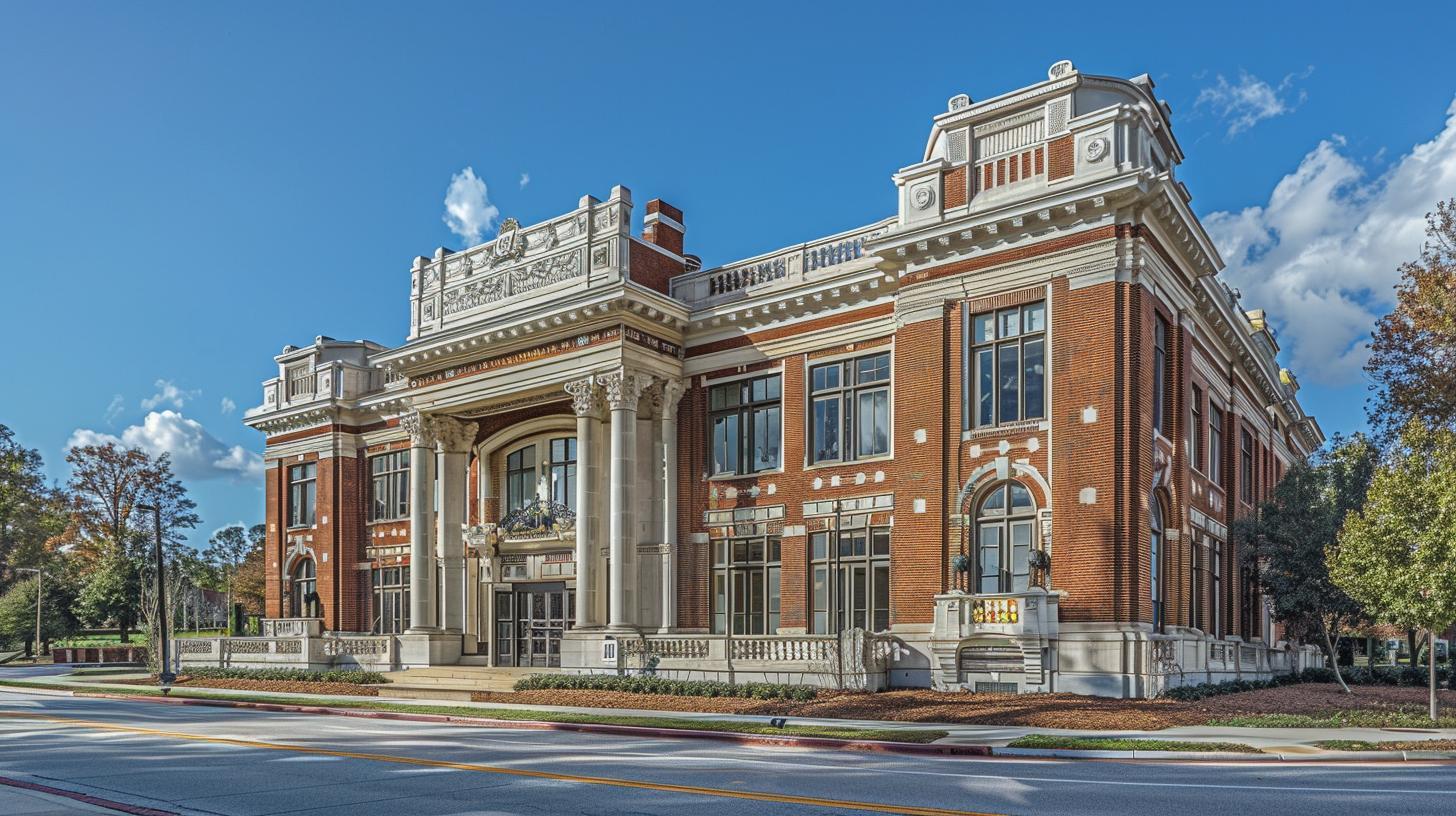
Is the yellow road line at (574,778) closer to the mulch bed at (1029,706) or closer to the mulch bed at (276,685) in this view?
the mulch bed at (1029,706)

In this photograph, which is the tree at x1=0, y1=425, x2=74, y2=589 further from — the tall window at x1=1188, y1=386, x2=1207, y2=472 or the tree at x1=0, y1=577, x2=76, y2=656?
the tall window at x1=1188, y1=386, x2=1207, y2=472

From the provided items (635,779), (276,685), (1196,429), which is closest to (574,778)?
(635,779)

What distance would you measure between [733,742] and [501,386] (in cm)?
1890

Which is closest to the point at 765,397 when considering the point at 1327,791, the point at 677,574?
the point at 677,574

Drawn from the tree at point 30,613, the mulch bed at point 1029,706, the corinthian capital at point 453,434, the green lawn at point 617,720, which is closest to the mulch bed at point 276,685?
the green lawn at point 617,720

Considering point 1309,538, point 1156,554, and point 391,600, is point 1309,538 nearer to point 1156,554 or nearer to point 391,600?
point 1156,554

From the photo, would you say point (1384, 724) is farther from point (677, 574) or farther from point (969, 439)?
point (677, 574)

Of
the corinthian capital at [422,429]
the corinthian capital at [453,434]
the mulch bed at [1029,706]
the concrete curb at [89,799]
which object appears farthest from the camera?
the corinthian capital at [453,434]

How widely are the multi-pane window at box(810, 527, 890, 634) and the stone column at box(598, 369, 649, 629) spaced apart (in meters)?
5.33

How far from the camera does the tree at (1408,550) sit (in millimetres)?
20359

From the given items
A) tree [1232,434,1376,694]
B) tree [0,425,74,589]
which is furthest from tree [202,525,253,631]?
tree [1232,434,1376,694]

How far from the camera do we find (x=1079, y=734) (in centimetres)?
1861

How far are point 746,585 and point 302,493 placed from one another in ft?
80.5

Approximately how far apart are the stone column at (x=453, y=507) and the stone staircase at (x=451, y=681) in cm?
230
